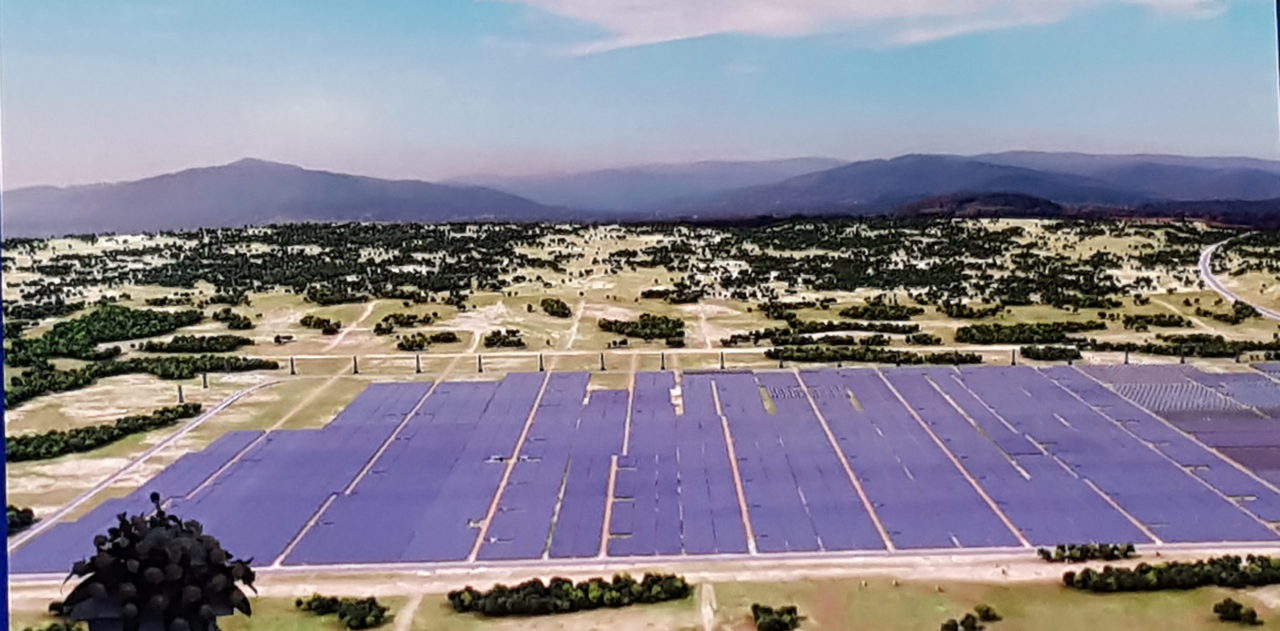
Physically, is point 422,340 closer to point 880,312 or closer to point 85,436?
point 85,436

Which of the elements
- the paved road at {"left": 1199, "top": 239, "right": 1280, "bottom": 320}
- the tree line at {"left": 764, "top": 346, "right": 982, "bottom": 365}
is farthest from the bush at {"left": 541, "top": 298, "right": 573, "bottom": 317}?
the paved road at {"left": 1199, "top": 239, "right": 1280, "bottom": 320}

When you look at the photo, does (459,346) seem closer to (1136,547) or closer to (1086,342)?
(1086,342)

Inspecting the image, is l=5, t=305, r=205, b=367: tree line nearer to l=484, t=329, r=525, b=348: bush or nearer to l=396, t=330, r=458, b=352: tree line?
l=396, t=330, r=458, b=352: tree line

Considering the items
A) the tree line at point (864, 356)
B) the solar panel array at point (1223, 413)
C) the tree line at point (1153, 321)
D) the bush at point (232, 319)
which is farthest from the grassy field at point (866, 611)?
the bush at point (232, 319)

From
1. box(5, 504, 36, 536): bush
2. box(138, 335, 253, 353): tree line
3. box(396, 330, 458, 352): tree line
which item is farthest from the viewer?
box(396, 330, 458, 352): tree line

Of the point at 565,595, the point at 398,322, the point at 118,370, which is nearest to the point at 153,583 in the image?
the point at 565,595

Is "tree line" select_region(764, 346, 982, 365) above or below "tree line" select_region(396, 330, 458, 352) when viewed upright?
below

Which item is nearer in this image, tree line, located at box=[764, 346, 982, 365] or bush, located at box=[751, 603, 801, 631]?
bush, located at box=[751, 603, 801, 631]
